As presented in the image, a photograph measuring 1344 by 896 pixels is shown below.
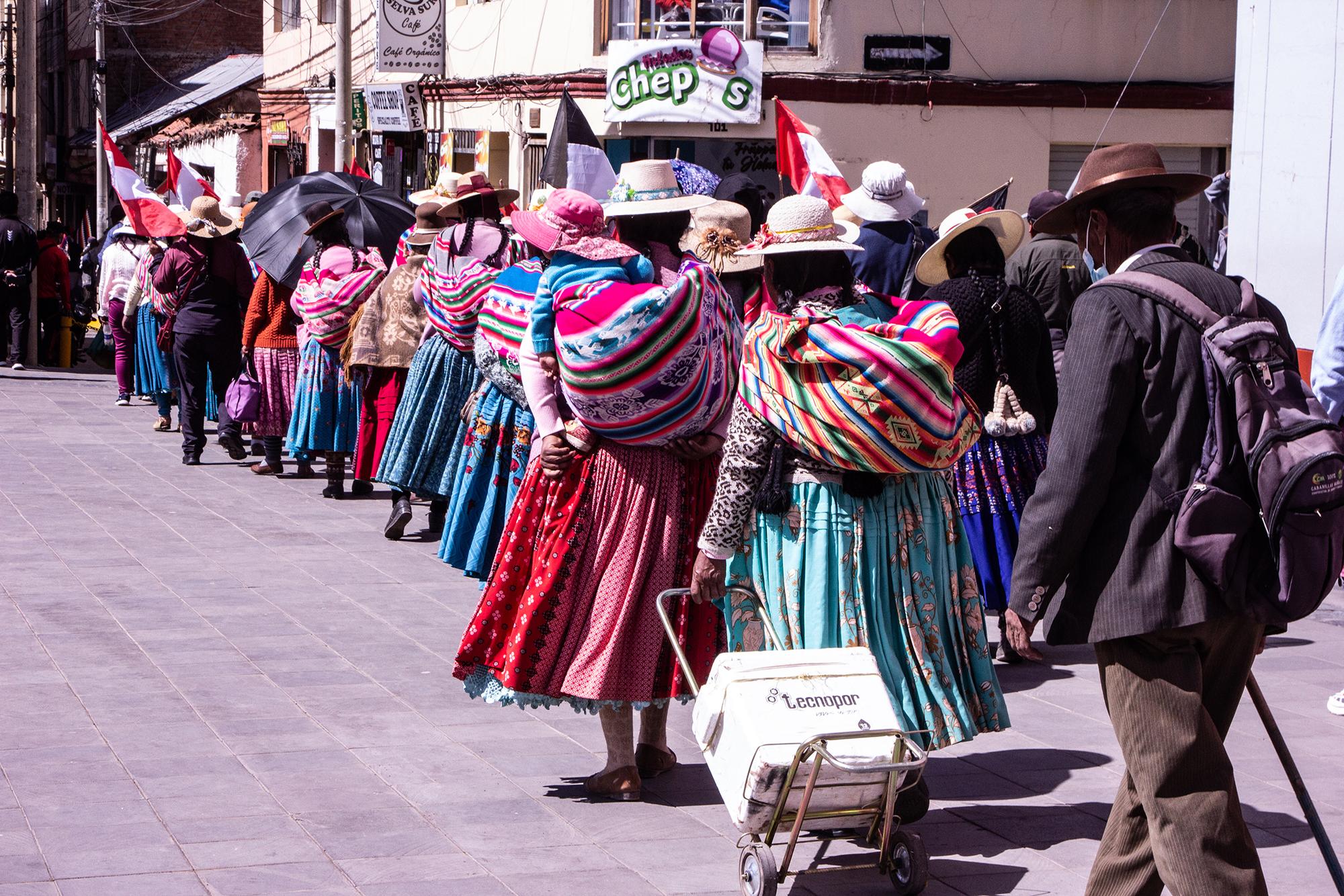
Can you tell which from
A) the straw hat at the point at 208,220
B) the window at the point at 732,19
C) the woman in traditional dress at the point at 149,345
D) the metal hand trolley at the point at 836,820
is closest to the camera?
the metal hand trolley at the point at 836,820

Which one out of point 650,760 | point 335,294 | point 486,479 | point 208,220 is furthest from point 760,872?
point 208,220

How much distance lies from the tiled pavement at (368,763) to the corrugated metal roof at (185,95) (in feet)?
97.7

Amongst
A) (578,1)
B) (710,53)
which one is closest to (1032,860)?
(710,53)

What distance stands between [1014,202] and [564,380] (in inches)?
625

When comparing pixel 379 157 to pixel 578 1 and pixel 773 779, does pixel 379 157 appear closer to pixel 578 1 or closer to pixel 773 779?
pixel 578 1

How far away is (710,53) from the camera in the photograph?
19266 mm

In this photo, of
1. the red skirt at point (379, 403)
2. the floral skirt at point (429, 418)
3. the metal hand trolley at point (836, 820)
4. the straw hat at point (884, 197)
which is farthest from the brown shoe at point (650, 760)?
the red skirt at point (379, 403)

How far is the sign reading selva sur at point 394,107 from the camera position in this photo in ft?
81.1

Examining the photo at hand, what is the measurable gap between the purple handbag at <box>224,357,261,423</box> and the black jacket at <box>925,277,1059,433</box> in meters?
6.84

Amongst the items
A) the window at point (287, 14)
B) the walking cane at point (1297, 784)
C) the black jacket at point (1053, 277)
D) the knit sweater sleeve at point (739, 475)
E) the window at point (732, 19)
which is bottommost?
the walking cane at point (1297, 784)

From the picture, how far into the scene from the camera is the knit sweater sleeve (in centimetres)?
476

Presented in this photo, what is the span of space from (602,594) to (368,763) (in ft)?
3.44

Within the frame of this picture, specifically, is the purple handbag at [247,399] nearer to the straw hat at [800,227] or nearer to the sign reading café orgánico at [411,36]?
the straw hat at [800,227]

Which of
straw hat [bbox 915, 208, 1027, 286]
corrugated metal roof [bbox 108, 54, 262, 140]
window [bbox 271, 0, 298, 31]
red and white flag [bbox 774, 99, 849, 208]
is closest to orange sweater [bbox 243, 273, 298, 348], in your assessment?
red and white flag [bbox 774, 99, 849, 208]
